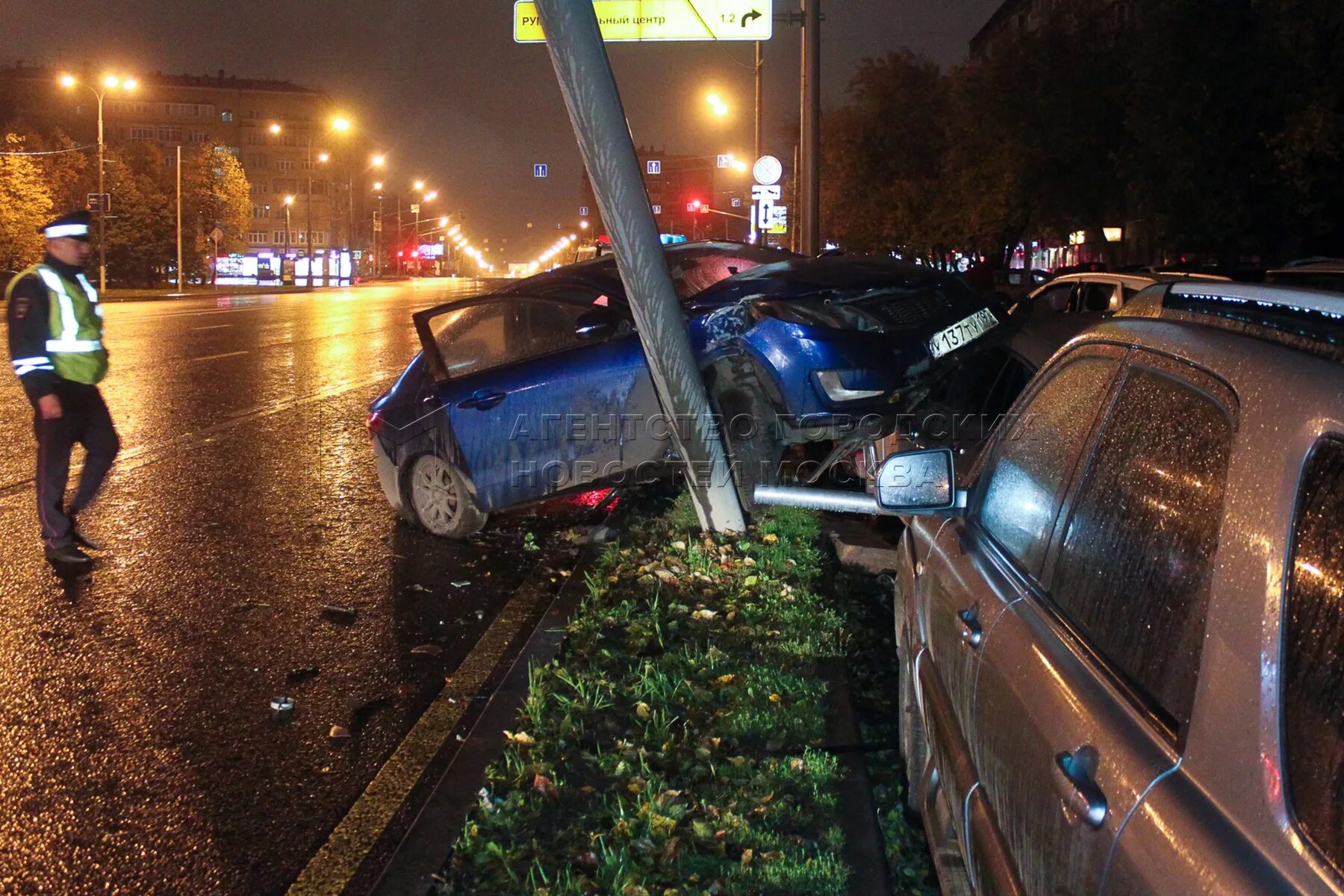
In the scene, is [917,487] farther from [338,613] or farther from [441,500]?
[441,500]

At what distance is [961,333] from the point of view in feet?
23.4

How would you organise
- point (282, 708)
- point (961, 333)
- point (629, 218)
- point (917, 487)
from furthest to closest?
1. point (961, 333)
2. point (629, 218)
3. point (282, 708)
4. point (917, 487)

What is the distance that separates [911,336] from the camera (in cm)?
693

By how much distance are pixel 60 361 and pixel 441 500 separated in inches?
87.6

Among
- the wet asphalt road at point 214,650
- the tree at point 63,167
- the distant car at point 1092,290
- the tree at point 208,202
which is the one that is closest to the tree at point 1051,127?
the distant car at point 1092,290

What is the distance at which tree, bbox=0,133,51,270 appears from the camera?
51906mm

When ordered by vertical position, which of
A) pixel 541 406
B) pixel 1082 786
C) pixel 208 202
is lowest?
pixel 1082 786

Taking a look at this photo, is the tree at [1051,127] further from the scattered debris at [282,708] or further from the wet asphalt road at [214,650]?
the scattered debris at [282,708]

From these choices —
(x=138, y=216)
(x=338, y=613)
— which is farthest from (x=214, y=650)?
(x=138, y=216)

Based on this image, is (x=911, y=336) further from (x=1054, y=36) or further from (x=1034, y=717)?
(x=1054, y=36)

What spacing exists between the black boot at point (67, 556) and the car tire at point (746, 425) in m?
3.60

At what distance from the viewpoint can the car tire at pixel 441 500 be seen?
24.0 feet

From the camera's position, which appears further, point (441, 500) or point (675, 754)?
point (441, 500)

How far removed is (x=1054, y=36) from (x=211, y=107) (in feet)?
351
